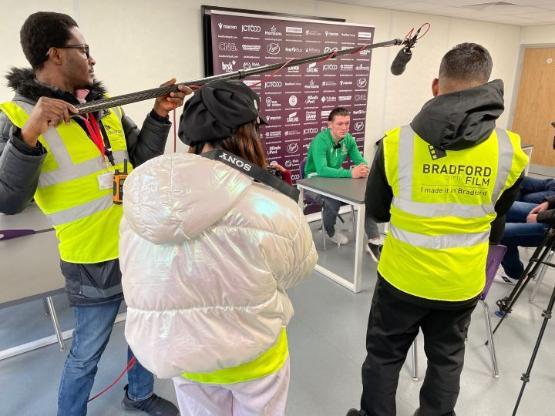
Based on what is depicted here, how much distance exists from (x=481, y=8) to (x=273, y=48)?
2926 mm

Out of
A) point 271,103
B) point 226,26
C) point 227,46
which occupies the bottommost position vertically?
point 271,103

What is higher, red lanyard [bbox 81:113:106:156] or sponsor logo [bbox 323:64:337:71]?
sponsor logo [bbox 323:64:337:71]

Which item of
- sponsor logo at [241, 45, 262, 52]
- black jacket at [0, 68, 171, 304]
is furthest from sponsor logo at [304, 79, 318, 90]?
black jacket at [0, 68, 171, 304]

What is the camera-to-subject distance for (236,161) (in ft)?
2.77

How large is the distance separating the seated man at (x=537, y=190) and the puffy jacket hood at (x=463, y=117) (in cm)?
240

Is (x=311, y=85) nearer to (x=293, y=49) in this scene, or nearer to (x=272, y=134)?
(x=293, y=49)

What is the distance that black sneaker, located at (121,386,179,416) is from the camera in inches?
69.4

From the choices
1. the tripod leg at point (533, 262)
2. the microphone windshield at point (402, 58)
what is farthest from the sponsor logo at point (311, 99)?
the tripod leg at point (533, 262)

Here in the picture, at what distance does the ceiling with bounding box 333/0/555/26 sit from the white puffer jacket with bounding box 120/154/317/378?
424 cm

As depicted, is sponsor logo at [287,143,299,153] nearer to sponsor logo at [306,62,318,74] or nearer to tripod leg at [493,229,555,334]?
sponsor logo at [306,62,318,74]

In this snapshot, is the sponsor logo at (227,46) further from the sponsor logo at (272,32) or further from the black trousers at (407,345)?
the black trousers at (407,345)

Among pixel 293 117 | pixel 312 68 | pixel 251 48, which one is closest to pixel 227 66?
pixel 251 48

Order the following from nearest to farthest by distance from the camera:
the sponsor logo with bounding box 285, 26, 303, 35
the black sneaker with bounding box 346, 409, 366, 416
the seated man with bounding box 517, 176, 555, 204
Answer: the black sneaker with bounding box 346, 409, 366, 416
the seated man with bounding box 517, 176, 555, 204
the sponsor logo with bounding box 285, 26, 303, 35

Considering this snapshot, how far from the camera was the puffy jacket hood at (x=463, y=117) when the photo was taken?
4.05 ft
